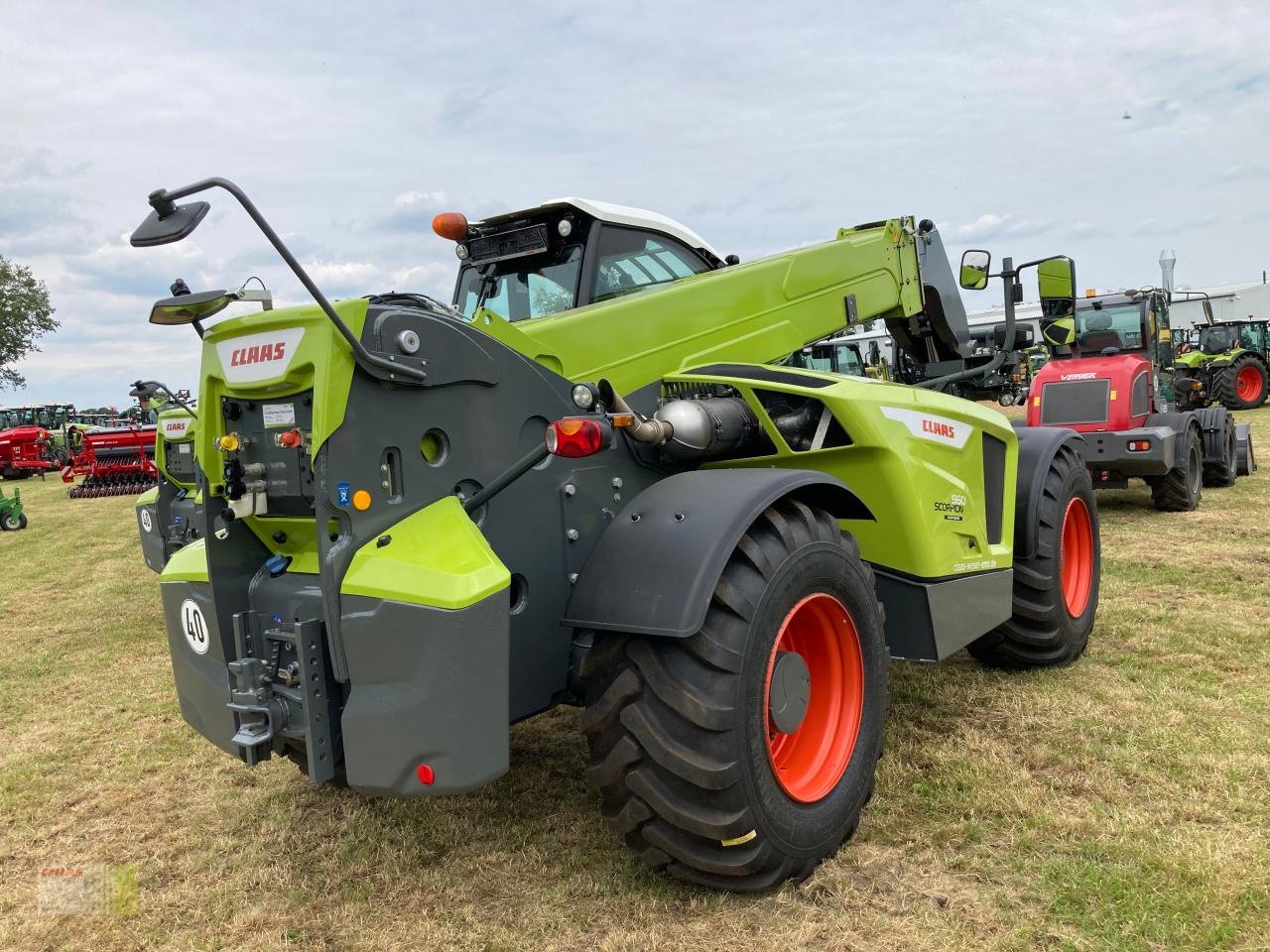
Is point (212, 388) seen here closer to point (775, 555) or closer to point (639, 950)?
point (775, 555)

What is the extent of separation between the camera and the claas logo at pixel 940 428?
391 cm

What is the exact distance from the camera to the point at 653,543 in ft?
9.61

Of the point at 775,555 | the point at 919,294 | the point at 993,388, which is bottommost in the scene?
the point at 775,555

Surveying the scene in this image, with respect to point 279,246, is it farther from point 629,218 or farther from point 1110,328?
point 1110,328

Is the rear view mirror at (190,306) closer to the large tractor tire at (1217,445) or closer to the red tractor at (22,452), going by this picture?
the large tractor tire at (1217,445)

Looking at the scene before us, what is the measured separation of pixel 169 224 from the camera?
2436mm

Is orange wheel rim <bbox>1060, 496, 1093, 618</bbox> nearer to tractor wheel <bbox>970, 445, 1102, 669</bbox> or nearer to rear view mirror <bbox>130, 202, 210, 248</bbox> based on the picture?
tractor wheel <bbox>970, 445, 1102, 669</bbox>

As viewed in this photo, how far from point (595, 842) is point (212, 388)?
79.3 inches

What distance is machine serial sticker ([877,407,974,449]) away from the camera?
12.3 ft

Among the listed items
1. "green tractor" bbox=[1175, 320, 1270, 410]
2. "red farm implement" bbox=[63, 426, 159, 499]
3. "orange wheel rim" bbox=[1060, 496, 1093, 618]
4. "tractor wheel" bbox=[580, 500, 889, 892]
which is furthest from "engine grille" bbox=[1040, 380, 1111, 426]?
"red farm implement" bbox=[63, 426, 159, 499]

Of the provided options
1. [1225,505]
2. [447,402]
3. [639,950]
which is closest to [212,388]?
[447,402]

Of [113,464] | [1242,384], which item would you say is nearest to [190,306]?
[113,464]

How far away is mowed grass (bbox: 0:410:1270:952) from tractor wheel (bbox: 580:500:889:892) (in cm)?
19

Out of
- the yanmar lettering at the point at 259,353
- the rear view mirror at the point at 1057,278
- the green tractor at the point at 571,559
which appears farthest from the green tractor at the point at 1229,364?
the yanmar lettering at the point at 259,353
